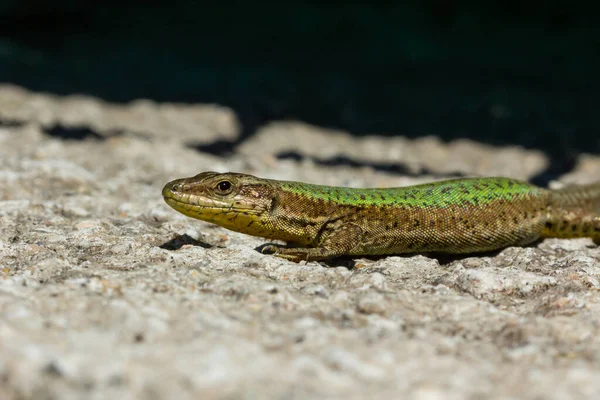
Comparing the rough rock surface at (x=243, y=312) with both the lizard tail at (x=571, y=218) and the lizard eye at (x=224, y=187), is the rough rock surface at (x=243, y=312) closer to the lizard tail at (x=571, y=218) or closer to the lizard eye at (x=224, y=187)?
the lizard tail at (x=571, y=218)

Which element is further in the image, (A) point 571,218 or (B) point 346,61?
(B) point 346,61

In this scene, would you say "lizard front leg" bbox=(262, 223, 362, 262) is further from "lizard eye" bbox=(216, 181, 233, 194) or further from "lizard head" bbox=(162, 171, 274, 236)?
"lizard eye" bbox=(216, 181, 233, 194)

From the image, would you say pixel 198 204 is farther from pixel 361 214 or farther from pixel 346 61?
pixel 346 61

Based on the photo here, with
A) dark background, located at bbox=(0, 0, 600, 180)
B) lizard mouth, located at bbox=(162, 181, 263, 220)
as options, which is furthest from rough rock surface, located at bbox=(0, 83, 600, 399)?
dark background, located at bbox=(0, 0, 600, 180)

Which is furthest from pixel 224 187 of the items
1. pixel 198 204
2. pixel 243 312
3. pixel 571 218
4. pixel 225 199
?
pixel 571 218

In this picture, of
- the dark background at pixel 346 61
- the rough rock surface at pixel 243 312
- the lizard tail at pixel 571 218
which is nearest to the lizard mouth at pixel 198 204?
the rough rock surface at pixel 243 312

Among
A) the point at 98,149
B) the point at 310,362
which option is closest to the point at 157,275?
the point at 310,362

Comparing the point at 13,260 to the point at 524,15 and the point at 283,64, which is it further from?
the point at 524,15
